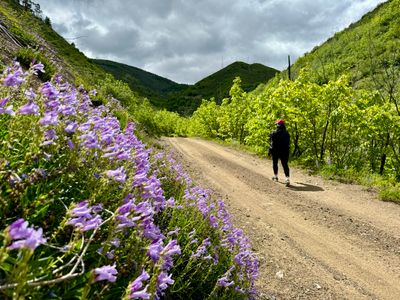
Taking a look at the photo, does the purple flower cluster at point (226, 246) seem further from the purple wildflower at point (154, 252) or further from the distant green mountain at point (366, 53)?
the distant green mountain at point (366, 53)

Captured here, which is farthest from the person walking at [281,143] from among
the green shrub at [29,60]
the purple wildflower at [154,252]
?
the purple wildflower at [154,252]

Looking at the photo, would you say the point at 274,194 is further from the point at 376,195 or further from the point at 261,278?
the point at 261,278

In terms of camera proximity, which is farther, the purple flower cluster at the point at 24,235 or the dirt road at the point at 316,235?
the dirt road at the point at 316,235

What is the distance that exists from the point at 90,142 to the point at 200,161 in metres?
15.4

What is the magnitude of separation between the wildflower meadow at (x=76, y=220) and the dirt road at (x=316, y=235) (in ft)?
6.68

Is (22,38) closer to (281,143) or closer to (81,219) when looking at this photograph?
(281,143)

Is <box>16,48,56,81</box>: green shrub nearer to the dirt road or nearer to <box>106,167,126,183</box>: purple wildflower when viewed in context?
the dirt road

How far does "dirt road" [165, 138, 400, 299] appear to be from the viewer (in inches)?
225

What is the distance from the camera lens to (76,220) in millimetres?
1877

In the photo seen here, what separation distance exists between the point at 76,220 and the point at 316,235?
698 cm

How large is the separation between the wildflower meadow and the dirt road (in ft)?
6.68

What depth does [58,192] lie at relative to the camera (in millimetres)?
2562

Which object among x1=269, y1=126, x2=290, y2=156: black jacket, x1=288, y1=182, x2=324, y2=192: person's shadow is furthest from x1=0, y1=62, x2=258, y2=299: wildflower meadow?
x1=269, y1=126, x2=290, y2=156: black jacket

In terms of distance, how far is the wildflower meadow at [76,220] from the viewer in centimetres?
172
